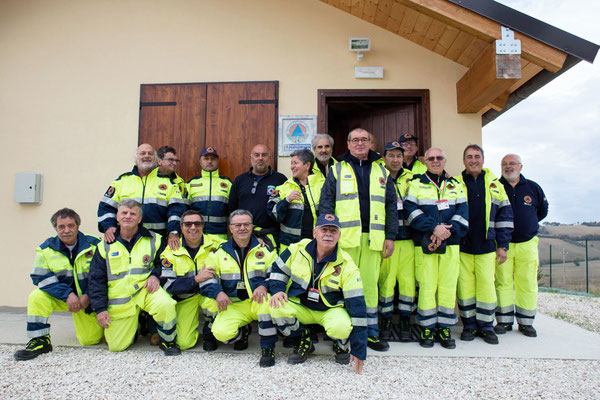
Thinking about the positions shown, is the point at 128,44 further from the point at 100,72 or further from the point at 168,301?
the point at 168,301

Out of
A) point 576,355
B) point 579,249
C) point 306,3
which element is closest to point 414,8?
point 306,3

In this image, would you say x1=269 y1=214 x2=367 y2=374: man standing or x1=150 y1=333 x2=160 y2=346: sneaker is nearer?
x1=269 y1=214 x2=367 y2=374: man standing

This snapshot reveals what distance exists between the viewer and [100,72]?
16.1 feet

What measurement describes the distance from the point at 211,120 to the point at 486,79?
10.9ft

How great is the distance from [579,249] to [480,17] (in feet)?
37.9

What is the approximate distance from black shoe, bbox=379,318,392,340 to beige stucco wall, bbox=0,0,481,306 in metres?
2.15

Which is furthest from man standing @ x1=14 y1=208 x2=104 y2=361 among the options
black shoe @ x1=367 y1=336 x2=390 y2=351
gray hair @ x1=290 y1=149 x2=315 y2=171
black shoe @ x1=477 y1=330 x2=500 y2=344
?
black shoe @ x1=477 y1=330 x2=500 y2=344

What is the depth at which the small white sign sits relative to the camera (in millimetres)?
4512

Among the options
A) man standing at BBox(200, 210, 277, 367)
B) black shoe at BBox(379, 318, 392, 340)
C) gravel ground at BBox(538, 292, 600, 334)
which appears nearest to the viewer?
man standing at BBox(200, 210, 277, 367)

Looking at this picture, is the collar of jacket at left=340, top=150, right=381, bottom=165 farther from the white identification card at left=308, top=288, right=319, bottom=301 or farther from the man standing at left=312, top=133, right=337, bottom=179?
the white identification card at left=308, top=288, right=319, bottom=301

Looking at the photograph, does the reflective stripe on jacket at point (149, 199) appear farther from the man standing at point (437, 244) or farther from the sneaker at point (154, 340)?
the man standing at point (437, 244)

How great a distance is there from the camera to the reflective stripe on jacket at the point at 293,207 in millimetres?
3520

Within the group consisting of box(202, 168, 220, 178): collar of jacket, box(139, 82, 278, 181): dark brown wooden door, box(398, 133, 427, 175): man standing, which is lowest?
box(202, 168, 220, 178): collar of jacket

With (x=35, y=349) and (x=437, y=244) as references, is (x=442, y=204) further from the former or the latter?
(x=35, y=349)
